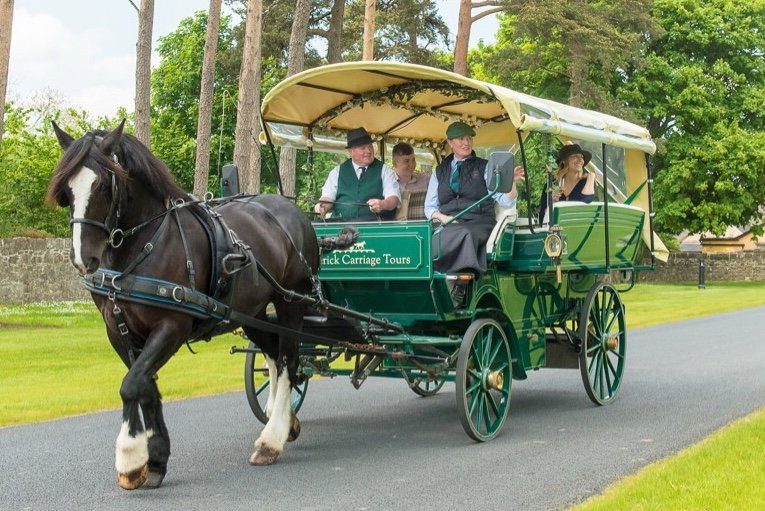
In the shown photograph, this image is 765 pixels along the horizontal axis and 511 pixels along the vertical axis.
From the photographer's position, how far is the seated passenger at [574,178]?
10.3 metres

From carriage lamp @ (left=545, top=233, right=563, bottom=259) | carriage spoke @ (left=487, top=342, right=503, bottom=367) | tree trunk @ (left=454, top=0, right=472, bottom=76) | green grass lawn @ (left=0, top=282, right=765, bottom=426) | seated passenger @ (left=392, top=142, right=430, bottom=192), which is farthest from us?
tree trunk @ (left=454, top=0, right=472, bottom=76)

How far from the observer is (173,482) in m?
6.89

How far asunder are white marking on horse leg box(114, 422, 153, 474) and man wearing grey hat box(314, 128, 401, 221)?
10.9ft

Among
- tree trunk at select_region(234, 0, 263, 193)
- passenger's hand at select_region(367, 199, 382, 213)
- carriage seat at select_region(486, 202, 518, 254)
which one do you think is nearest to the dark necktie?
carriage seat at select_region(486, 202, 518, 254)

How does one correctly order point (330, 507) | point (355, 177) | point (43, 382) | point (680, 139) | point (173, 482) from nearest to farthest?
point (330, 507), point (173, 482), point (355, 177), point (43, 382), point (680, 139)

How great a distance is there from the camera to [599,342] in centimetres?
1043

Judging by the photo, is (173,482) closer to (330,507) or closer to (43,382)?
(330,507)

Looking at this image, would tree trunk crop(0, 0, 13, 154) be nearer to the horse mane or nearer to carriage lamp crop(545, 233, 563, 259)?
carriage lamp crop(545, 233, 563, 259)

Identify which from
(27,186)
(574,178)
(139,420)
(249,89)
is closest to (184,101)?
(27,186)

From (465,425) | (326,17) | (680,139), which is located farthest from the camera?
(680,139)

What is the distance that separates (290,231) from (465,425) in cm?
196

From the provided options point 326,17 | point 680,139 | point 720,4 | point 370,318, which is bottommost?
Answer: point 370,318

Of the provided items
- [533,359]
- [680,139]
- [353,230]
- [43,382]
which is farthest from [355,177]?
[680,139]

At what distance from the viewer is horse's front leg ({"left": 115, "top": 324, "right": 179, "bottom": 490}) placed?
640 centimetres
